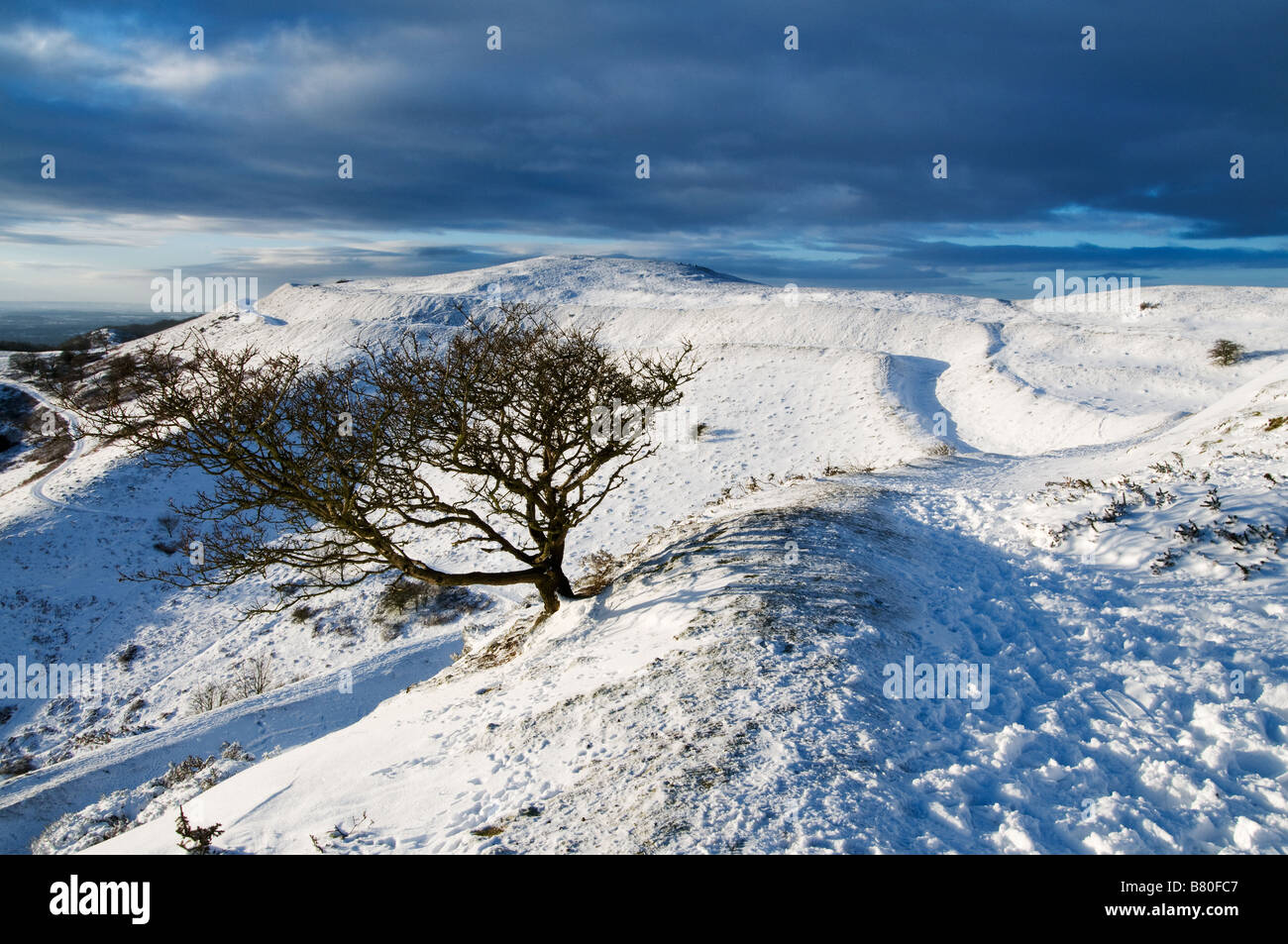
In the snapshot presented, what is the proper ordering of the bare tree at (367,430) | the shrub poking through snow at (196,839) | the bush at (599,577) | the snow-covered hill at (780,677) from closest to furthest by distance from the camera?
the snow-covered hill at (780,677) → the shrub poking through snow at (196,839) → the bare tree at (367,430) → the bush at (599,577)

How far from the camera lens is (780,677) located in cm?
723

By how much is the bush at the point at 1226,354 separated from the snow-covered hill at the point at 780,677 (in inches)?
247

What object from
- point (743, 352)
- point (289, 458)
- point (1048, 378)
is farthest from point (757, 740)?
point (743, 352)

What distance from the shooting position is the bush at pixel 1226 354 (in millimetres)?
30469

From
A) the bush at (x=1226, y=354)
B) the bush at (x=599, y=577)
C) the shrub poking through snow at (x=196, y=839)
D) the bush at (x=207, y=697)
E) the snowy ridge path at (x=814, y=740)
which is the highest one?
the bush at (x=1226, y=354)

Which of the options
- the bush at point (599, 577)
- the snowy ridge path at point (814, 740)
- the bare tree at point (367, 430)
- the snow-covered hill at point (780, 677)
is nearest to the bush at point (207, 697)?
the snow-covered hill at point (780, 677)

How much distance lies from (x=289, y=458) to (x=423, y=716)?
445 cm

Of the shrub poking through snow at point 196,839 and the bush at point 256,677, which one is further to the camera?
the bush at point 256,677

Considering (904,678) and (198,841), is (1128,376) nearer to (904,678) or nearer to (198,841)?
(904,678)

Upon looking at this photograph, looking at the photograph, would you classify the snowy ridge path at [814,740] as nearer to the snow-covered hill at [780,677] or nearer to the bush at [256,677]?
the snow-covered hill at [780,677]

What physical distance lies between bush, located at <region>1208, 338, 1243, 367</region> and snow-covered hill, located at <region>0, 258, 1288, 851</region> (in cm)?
626

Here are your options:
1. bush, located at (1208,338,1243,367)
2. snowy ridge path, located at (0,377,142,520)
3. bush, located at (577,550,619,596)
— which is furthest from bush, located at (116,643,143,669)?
bush, located at (1208,338,1243,367)

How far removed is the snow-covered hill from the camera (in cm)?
526
